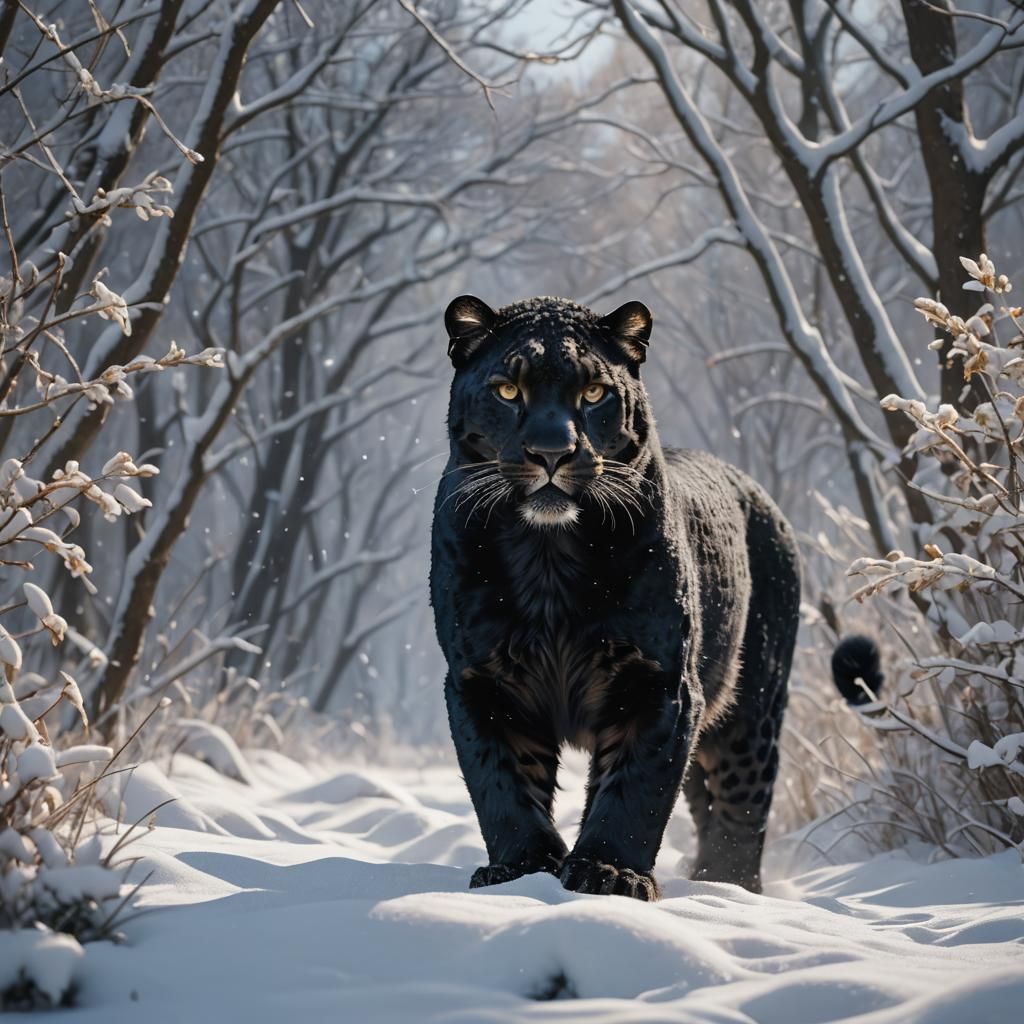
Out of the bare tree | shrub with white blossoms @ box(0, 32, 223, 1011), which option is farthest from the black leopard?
the bare tree

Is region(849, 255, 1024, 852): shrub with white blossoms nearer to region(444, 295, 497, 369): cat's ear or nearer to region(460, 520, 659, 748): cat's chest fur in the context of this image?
region(460, 520, 659, 748): cat's chest fur

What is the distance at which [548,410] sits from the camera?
112 inches

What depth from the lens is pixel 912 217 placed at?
12352mm

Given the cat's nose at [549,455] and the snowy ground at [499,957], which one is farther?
the cat's nose at [549,455]

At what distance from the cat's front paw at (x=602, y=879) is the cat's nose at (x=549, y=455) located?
86cm

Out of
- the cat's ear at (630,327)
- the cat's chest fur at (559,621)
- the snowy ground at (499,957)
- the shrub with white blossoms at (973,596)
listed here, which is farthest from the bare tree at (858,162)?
Answer: the snowy ground at (499,957)

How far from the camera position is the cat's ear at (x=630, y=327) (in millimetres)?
3139

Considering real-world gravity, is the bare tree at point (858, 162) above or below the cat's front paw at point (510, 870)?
above

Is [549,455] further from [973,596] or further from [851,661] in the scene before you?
[973,596]

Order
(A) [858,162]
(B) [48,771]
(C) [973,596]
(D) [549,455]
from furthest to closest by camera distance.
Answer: (A) [858,162]
(C) [973,596]
(D) [549,455]
(B) [48,771]

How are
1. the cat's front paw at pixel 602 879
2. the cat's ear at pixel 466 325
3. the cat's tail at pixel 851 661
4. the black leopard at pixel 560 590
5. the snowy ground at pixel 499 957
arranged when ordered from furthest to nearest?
1. the cat's tail at pixel 851 661
2. the cat's ear at pixel 466 325
3. the black leopard at pixel 560 590
4. the cat's front paw at pixel 602 879
5. the snowy ground at pixel 499 957

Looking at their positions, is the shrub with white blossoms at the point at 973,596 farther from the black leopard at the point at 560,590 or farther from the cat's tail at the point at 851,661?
the black leopard at the point at 560,590

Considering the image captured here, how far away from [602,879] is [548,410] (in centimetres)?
104

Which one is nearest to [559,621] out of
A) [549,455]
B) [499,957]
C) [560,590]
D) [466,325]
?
[560,590]
